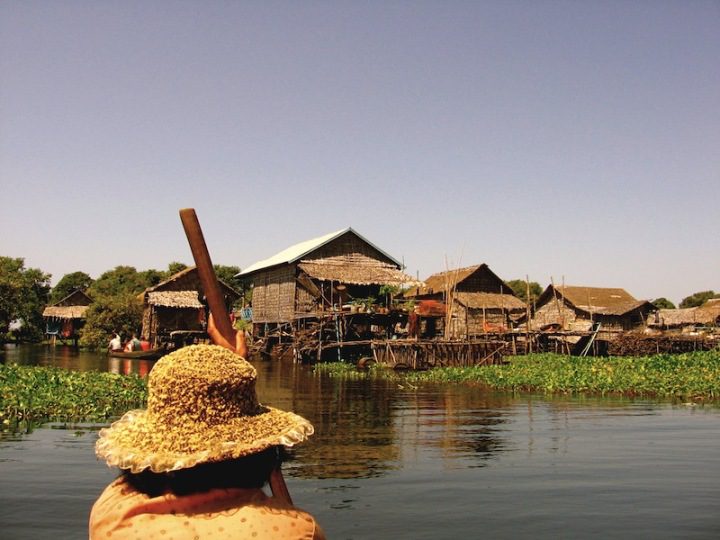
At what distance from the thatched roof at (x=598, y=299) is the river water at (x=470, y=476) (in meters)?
36.6

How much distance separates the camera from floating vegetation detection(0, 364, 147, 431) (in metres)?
12.6

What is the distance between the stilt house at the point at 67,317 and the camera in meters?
55.4

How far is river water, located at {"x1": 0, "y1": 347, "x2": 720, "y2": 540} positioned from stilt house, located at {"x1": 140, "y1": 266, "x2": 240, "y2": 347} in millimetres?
31376

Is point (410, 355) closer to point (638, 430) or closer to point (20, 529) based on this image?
point (638, 430)

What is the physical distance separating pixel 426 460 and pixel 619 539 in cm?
377

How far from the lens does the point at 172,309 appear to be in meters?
45.9

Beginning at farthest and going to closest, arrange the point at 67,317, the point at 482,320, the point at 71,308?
the point at 71,308, the point at 67,317, the point at 482,320

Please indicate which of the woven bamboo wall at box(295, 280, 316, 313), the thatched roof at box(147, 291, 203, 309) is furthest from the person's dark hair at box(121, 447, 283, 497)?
the thatched roof at box(147, 291, 203, 309)

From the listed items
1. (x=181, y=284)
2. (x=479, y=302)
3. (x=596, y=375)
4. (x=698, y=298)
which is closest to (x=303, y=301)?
(x=181, y=284)

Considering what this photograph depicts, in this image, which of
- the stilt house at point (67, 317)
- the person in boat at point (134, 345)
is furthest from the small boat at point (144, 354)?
the stilt house at point (67, 317)

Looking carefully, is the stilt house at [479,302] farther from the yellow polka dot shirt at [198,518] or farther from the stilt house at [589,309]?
the yellow polka dot shirt at [198,518]

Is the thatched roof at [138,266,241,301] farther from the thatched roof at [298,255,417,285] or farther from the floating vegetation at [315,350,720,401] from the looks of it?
the floating vegetation at [315,350,720,401]

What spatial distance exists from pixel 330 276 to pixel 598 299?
27.1 m

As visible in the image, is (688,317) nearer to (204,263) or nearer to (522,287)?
(522,287)
